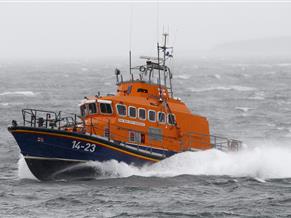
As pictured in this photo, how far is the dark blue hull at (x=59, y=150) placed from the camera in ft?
75.5

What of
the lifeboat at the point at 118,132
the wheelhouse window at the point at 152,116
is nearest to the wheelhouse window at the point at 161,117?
the lifeboat at the point at 118,132

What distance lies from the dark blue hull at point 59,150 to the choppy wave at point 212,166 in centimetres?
46

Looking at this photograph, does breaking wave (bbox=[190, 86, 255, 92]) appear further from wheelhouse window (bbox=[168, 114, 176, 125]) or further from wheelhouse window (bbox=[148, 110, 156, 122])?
wheelhouse window (bbox=[148, 110, 156, 122])

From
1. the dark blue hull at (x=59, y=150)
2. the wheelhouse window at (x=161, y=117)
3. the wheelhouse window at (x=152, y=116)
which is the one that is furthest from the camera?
the wheelhouse window at (x=161, y=117)

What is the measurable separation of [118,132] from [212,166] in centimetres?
460

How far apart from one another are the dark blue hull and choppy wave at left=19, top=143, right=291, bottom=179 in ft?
1.50

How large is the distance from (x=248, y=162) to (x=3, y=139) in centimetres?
1532

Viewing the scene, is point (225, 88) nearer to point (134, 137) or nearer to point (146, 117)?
point (146, 117)

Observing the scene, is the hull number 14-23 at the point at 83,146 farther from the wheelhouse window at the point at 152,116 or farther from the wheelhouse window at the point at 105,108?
the wheelhouse window at the point at 152,116

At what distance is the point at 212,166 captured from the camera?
2592cm

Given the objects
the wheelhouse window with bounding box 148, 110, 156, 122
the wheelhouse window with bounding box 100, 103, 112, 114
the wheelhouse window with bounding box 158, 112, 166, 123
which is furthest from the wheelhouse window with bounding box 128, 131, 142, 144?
the wheelhouse window with bounding box 100, 103, 112, 114

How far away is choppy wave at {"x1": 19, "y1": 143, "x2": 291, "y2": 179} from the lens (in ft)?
79.8

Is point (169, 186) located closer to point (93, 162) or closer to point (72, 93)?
point (93, 162)

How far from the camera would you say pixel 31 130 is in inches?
902
